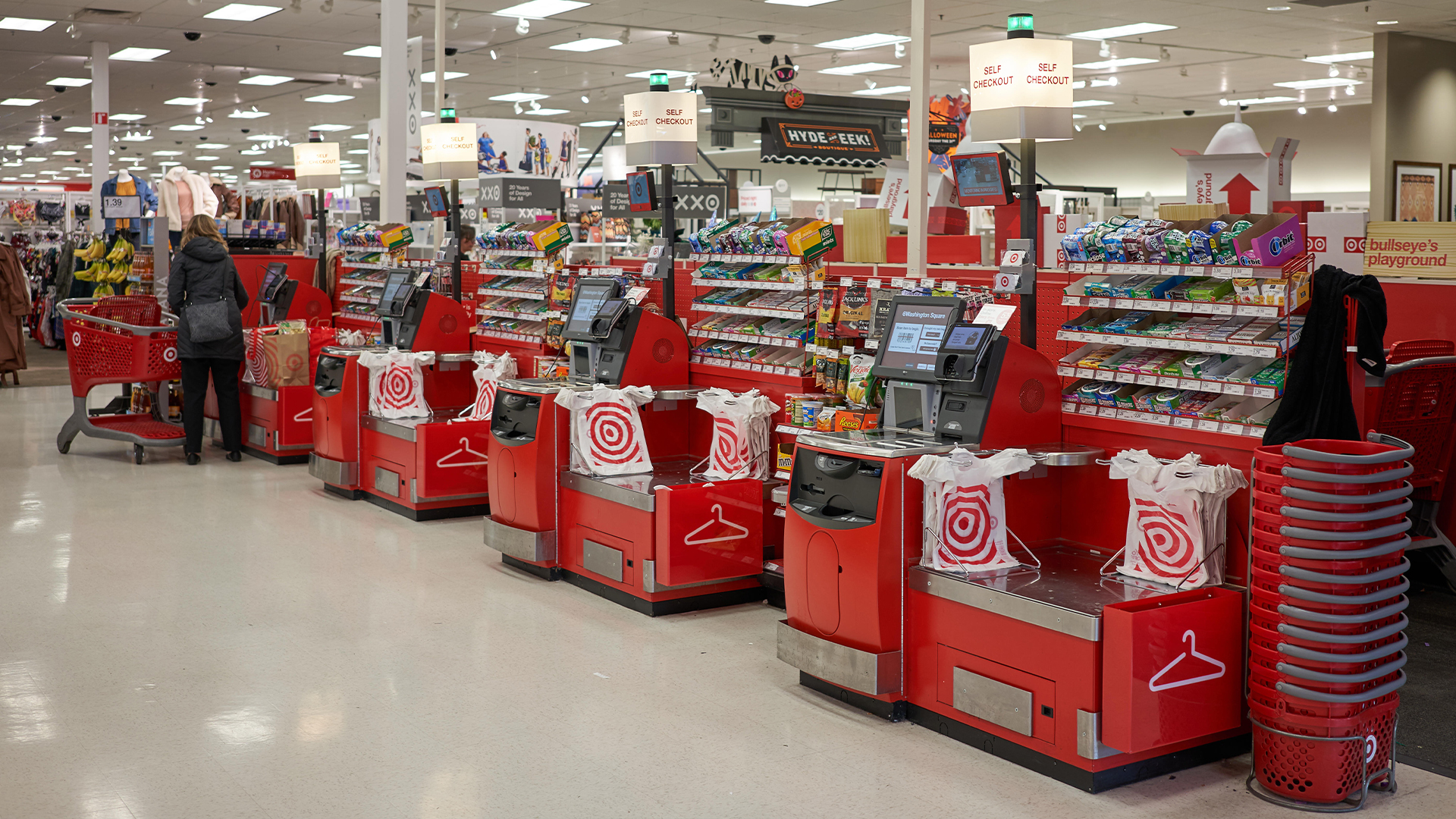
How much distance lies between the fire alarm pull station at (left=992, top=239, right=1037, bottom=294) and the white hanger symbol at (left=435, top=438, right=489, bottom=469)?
3556 millimetres

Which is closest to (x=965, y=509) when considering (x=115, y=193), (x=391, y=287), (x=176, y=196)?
(x=391, y=287)

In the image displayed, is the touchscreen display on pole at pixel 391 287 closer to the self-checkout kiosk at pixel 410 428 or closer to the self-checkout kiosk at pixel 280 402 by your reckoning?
the self-checkout kiosk at pixel 410 428

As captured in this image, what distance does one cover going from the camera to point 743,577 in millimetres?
5074

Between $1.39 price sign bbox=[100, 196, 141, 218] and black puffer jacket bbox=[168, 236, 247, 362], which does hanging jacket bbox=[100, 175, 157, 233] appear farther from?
black puffer jacket bbox=[168, 236, 247, 362]

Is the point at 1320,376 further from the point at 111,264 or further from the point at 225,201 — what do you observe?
the point at 225,201

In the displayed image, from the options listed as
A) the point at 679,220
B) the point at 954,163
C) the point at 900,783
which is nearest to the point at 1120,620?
the point at 900,783

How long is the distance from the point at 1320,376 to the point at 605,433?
2866mm

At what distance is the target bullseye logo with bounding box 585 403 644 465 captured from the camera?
17.3ft

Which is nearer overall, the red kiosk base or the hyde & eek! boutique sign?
the red kiosk base

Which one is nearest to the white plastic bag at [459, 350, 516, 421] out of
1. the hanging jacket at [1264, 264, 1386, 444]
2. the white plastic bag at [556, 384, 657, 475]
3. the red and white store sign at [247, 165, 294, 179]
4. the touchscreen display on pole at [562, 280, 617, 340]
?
the touchscreen display on pole at [562, 280, 617, 340]

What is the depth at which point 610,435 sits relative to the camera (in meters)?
5.29

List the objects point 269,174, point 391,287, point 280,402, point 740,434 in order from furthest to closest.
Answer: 1. point 269,174
2. point 280,402
3. point 391,287
4. point 740,434

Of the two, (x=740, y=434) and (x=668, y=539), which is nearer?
(x=668, y=539)

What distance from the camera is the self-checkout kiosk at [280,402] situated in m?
8.38
